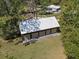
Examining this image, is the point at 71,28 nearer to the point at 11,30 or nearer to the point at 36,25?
the point at 36,25

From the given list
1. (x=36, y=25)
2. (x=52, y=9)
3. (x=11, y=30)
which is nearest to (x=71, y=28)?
(x=36, y=25)

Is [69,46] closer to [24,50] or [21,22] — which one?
[24,50]

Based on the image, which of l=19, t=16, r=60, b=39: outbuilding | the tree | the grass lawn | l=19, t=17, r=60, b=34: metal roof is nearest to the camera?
the tree

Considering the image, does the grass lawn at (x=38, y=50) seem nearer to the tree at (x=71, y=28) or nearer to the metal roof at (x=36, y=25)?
the metal roof at (x=36, y=25)

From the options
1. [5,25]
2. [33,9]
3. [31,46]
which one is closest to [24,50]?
[31,46]

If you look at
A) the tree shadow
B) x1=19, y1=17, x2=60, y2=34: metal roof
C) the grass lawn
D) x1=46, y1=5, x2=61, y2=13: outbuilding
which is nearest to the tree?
the grass lawn

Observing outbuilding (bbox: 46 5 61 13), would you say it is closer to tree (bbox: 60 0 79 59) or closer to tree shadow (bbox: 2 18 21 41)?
tree shadow (bbox: 2 18 21 41)
